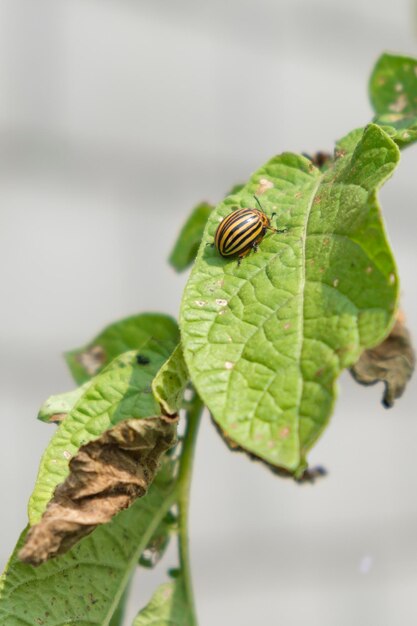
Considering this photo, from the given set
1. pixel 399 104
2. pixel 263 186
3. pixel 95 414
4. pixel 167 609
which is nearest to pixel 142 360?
pixel 95 414

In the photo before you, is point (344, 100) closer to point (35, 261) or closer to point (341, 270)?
point (35, 261)

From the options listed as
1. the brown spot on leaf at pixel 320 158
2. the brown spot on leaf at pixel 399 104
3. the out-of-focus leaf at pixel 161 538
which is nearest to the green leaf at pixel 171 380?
the out-of-focus leaf at pixel 161 538

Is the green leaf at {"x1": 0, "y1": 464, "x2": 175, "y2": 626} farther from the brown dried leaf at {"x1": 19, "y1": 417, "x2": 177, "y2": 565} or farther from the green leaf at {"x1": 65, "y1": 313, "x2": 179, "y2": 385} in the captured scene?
the green leaf at {"x1": 65, "y1": 313, "x2": 179, "y2": 385}

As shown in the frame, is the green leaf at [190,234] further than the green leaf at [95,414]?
Yes

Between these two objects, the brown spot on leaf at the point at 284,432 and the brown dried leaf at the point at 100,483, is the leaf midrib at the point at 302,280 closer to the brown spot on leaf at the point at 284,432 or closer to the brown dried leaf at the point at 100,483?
the brown spot on leaf at the point at 284,432

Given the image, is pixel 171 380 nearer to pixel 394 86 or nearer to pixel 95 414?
pixel 95 414
